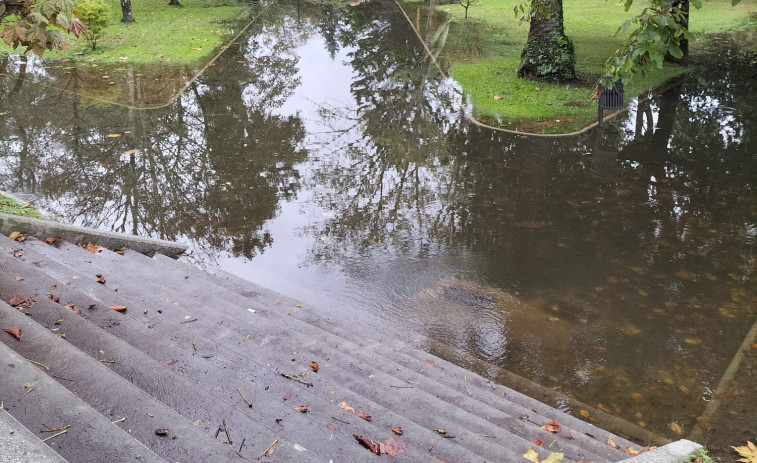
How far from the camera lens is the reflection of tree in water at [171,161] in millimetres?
8438

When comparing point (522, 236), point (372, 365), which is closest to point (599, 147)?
point (522, 236)

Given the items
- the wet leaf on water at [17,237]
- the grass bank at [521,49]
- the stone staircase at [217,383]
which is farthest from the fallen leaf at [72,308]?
the grass bank at [521,49]

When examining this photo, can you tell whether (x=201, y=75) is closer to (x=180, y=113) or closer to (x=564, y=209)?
(x=180, y=113)

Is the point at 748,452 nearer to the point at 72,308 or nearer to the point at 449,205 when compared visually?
the point at 72,308

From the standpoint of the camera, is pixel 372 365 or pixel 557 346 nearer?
pixel 372 365

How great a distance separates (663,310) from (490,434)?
340 centimetres

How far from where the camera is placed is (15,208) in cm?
736

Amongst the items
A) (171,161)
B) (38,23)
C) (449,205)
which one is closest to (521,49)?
(449,205)

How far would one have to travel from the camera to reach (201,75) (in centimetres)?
1516

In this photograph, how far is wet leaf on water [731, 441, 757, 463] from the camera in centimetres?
439

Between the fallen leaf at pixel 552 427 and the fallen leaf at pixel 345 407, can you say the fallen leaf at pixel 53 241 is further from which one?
the fallen leaf at pixel 552 427

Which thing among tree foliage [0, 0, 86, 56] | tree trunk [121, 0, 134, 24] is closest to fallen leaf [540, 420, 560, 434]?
tree foliage [0, 0, 86, 56]

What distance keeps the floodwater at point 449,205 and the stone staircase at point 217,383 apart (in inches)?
46.4

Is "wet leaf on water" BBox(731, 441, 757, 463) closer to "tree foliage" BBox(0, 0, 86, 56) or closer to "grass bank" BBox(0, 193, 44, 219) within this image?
"tree foliage" BBox(0, 0, 86, 56)
